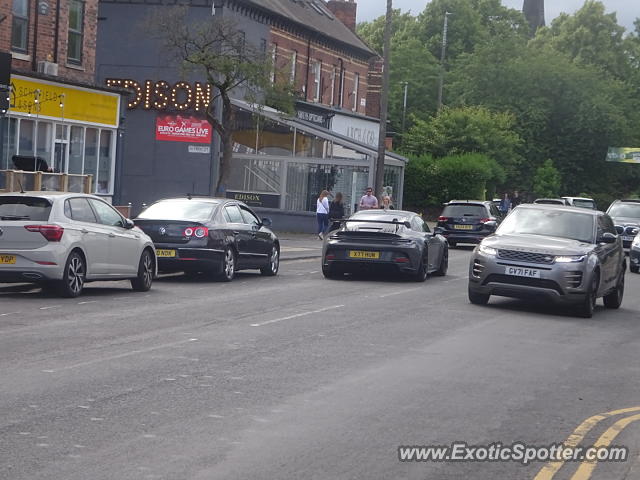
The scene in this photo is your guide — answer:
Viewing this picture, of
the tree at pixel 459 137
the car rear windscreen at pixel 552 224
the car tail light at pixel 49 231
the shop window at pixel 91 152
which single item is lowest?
the car tail light at pixel 49 231

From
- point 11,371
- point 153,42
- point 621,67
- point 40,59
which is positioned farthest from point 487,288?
point 621,67

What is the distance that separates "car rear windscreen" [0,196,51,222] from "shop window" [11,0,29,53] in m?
14.6

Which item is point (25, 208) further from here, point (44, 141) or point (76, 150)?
point (76, 150)

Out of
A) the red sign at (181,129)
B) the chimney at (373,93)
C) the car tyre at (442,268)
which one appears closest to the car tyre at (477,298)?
the car tyre at (442,268)

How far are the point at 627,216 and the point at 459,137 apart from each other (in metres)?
29.3

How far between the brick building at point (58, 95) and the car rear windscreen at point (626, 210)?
1558 centimetres

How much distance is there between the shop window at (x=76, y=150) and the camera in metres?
33.7

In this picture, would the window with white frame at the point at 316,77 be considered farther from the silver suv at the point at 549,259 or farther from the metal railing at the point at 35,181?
the silver suv at the point at 549,259

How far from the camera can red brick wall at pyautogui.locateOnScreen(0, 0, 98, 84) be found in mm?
30188

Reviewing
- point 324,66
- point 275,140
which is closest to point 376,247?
point 275,140

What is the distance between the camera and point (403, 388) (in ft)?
32.8

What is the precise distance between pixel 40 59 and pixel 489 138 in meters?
40.3

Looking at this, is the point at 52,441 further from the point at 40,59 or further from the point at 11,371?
the point at 40,59

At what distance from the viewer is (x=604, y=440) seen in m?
8.21
